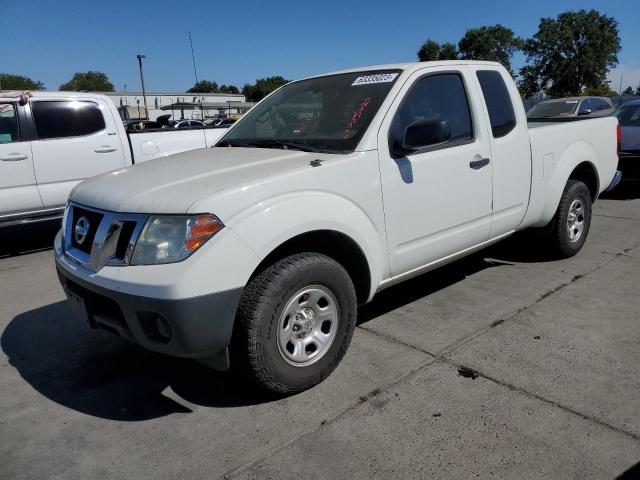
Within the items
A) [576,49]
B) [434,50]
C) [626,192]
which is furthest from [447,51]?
[626,192]

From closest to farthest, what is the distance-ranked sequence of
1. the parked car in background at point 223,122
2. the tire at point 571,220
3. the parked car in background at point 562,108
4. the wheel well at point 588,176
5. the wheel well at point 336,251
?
the wheel well at point 336,251 < the tire at point 571,220 < the wheel well at point 588,176 < the parked car in background at point 223,122 < the parked car in background at point 562,108

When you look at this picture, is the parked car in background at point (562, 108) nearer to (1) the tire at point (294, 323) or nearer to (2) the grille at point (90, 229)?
(1) the tire at point (294, 323)

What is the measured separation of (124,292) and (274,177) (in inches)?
36.2

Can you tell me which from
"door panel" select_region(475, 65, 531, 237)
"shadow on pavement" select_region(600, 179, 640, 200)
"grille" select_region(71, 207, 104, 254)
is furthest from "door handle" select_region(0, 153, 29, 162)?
"shadow on pavement" select_region(600, 179, 640, 200)

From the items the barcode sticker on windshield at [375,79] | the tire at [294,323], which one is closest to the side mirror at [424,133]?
the barcode sticker on windshield at [375,79]

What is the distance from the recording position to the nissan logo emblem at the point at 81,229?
2.91 meters

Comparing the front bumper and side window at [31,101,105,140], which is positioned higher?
side window at [31,101,105,140]

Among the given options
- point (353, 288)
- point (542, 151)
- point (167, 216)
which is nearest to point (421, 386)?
point (353, 288)

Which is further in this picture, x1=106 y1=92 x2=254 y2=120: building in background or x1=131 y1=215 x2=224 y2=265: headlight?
x1=106 y1=92 x2=254 y2=120: building in background

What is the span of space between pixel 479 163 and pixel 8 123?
17.6 ft

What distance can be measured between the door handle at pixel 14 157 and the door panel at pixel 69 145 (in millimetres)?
128

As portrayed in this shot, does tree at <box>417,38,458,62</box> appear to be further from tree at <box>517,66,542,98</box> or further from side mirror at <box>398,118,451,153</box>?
side mirror at <box>398,118,451,153</box>

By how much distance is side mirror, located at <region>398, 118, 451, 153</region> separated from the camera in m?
3.14

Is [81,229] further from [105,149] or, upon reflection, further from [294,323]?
[105,149]
